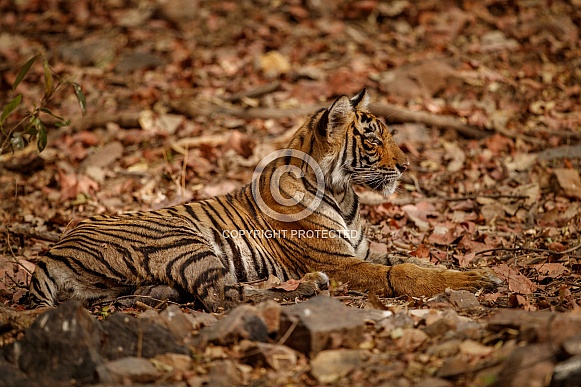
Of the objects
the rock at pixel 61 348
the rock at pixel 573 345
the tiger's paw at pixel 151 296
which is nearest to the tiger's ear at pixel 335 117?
the tiger's paw at pixel 151 296

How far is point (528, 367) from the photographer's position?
3.01 meters

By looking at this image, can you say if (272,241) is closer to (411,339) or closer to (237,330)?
(237,330)

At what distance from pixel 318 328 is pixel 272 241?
1.93m

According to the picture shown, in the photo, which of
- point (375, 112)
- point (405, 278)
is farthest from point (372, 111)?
point (405, 278)

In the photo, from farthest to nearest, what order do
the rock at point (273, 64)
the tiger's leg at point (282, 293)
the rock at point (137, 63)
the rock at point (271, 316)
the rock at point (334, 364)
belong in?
the rock at point (137, 63), the rock at point (273, 64), the tiger's leg at point (282, 293), the rock at point (271, 316), the rock at point (334, 364)

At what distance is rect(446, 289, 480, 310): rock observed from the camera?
172 inches

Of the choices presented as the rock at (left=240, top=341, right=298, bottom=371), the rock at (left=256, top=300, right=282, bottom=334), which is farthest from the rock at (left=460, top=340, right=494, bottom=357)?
the rock at (left=256, top=300, right=282, bottom=334)

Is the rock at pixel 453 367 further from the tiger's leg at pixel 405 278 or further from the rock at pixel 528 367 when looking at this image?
the tiger's leg at pixel 405 278

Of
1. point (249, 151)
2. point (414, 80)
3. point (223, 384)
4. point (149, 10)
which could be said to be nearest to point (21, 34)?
point (149, 10)

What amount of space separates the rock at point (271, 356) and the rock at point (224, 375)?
13 centimetres

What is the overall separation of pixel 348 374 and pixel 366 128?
8.22ft

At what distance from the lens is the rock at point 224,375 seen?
3248 millimetres

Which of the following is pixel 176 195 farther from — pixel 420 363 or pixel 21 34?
pixel 21 34

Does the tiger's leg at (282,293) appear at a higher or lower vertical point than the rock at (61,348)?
lower
